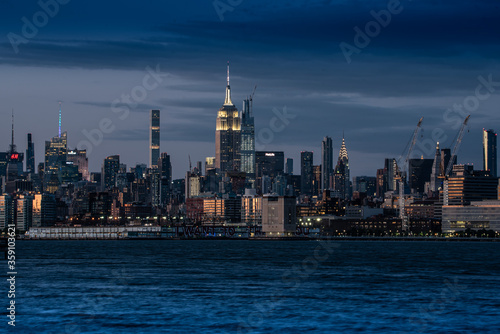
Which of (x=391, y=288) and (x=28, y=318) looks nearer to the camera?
(x=28, y=318)

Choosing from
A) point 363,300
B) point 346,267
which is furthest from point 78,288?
point 346,267

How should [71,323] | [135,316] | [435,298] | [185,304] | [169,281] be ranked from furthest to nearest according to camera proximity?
[169,281]
[435,298]
[185,304]
[135,316]
[71,323]

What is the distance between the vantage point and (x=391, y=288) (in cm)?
8819

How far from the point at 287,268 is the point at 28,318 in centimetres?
6294

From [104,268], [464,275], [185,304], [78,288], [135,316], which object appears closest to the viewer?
[135,316]

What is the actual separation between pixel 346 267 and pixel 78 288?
5062cm

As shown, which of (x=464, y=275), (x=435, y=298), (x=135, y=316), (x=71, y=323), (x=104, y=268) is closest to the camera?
(x=71, y=323)

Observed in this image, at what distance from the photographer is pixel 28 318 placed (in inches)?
2517

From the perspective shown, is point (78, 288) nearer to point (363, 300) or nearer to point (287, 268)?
point (363, 300)

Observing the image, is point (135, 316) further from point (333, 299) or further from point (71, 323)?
point (333, 299)

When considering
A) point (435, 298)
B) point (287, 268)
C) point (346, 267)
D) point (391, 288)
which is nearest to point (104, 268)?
point (287, 268)

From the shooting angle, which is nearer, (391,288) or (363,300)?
(363,300)

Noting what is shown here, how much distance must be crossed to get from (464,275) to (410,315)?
44.7m

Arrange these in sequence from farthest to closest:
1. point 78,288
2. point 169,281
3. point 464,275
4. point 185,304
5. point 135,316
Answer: point 464,275, point 169,281, point 78,288, point 185,304, point 135,316
